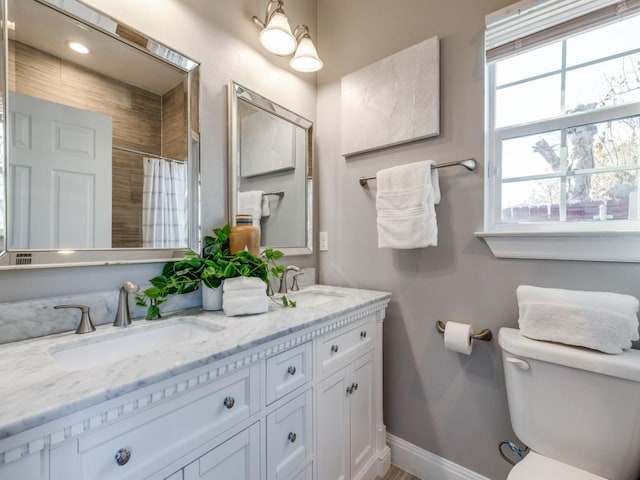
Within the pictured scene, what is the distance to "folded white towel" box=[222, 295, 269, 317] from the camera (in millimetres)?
1067

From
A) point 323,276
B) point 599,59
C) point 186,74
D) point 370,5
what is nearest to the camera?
point 599,59

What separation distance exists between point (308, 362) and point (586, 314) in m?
0.91

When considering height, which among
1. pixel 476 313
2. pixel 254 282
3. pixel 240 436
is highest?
pixel 254 282

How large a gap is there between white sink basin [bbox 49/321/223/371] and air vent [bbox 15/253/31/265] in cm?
27

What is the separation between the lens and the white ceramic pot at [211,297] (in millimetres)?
1164

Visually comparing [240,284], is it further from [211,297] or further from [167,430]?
[167,430]

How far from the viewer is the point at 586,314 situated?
0.95 meters

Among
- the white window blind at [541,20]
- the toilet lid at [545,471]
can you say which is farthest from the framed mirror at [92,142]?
the toilet lid at [545,471]

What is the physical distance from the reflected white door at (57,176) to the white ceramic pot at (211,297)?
37cm

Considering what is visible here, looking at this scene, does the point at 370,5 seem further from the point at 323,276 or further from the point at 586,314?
the point at 586,314

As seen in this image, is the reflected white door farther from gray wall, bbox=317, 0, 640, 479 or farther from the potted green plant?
gray wall, bbox=317, 0, 640, 479

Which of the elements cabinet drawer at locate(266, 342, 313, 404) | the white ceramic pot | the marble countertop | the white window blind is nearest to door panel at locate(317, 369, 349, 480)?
cabinet drawer at locate(266, 342, 313, 404)

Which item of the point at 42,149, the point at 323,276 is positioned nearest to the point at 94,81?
the point at 42,149

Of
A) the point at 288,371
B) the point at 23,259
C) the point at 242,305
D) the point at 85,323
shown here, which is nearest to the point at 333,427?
the point at 288,371
